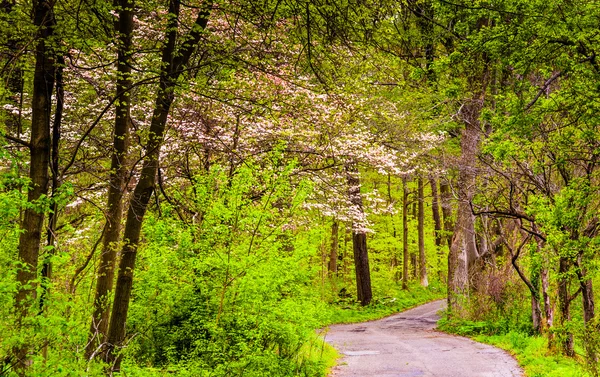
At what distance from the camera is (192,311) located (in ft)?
26.1

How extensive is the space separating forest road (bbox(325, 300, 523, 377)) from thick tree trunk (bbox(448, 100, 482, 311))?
170 cm

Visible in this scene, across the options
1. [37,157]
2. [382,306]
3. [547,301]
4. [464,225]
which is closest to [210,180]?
[37,157]

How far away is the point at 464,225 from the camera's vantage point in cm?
2061

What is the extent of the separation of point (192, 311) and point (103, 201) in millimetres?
6950

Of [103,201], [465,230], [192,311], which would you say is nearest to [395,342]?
[465,230]

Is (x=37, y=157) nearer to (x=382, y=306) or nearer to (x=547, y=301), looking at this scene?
(x=547, y=301)

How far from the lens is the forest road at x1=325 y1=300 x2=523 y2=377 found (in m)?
11.5

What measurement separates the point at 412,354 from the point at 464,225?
7.78 meters

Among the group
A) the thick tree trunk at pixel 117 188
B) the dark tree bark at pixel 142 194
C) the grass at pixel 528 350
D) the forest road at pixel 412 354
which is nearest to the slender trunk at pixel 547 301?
the grass at pixel 528 350

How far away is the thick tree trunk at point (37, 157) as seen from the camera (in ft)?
15.9

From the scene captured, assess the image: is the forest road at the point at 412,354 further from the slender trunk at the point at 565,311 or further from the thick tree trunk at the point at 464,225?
the thick tree trunk at the point at 464,225

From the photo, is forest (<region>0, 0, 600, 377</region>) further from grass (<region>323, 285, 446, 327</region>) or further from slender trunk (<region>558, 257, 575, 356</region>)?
grass (<region>323, 285, 446, 327</region>)

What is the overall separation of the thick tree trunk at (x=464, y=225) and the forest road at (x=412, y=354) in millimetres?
1698

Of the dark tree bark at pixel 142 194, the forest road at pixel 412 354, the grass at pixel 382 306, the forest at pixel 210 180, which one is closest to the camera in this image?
the forest at pixel 210 180
